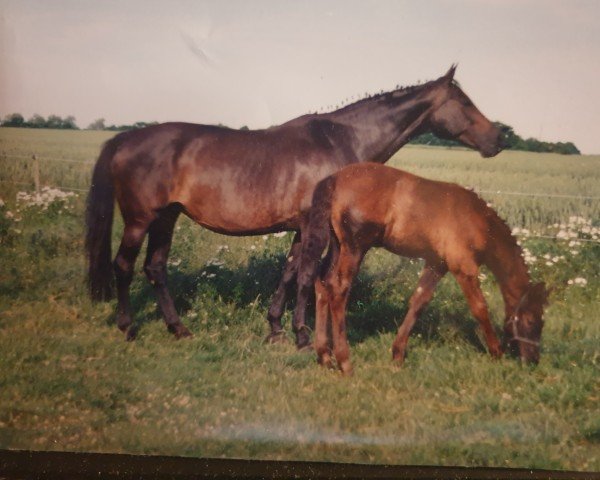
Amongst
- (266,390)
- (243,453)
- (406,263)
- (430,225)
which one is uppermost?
(430,225)

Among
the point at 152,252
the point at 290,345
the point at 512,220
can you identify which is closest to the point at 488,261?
the point at 512,220

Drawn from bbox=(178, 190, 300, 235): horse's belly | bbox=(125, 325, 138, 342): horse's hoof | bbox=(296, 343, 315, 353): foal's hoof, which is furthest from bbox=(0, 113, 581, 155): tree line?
bbox=(296, 343, 315, 353): foal's hoof

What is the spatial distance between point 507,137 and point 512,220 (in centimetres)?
55

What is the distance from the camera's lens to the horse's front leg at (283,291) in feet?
13.7

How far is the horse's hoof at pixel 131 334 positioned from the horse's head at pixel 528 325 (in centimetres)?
259

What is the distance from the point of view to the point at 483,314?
3812 millimetres

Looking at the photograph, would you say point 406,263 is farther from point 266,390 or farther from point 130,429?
point 130,429

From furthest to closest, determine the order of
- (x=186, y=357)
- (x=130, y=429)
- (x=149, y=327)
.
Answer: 1. (x=149, y=327)
2. (x=186, y=357)
3. (x=130, y=429)

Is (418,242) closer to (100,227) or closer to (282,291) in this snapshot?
(282,291)

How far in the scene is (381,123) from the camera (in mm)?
4238

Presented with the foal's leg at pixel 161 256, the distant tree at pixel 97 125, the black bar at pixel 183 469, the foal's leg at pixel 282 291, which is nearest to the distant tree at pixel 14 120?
the distant tree at pixel 97 125

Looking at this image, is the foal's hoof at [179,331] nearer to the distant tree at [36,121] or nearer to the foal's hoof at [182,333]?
the foal's hoof at [182,333]

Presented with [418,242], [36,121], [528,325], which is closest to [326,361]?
[418,242]

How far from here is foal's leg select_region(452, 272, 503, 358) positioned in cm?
381
